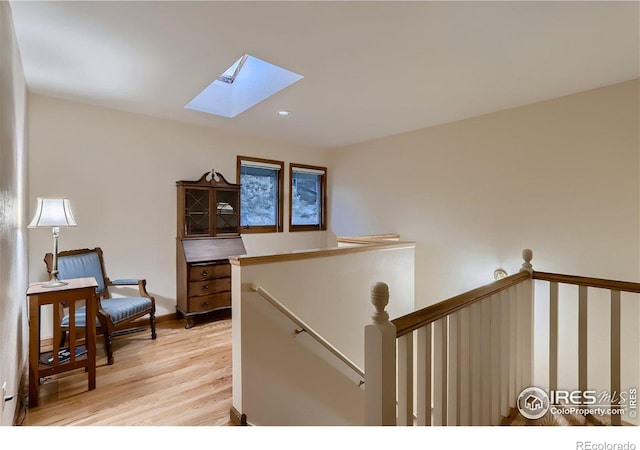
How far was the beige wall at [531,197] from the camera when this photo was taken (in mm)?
2723

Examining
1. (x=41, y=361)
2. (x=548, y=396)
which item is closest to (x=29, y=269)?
(x=41, y=361)

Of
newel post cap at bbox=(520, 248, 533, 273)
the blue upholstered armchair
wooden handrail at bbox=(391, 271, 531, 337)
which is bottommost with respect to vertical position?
the blue upholstered armchair

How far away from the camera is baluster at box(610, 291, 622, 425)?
1826mm

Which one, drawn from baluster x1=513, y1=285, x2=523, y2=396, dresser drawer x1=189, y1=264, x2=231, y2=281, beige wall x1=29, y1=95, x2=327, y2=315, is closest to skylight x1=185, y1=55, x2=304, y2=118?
beige wall x1=29, y1=95, x2=327, y2=315

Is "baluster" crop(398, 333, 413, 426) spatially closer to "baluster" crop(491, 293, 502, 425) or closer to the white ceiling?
"baluster" crop(491, 293, 502, 425)

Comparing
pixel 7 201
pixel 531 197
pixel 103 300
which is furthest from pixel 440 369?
pixel 103 300

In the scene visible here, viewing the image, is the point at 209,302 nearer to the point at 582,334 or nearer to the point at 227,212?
the point at 227,212

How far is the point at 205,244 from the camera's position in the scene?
3961mm

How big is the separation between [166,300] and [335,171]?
3.34 m

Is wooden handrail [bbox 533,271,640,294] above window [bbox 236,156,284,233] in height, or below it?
below

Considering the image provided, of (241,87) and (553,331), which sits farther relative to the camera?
(241,87)

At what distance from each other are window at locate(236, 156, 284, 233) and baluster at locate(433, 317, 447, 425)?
146 inches

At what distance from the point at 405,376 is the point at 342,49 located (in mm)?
2080

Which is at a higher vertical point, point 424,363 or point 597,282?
point 597,282
